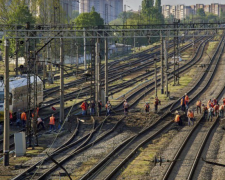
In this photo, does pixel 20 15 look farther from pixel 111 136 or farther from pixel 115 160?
pixel 115 160

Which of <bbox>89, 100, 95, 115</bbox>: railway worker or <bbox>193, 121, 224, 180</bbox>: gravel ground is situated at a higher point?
<bbox>89, 100, 95, 115</bbox>: railway worker

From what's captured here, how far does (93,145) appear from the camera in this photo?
87.6 feet

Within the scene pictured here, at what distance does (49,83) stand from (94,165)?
110 ft

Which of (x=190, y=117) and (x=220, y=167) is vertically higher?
(x=190, y=117)

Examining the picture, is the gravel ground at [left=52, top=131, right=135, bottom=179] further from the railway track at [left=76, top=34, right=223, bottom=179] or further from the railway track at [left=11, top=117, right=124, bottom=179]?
the railway track at [left=76, top=34, right=223, bottom=179]

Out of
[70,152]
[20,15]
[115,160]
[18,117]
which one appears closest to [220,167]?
[115,160]

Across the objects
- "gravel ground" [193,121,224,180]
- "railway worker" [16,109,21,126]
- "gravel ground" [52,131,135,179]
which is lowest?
"gravel ground" [52,131,135,179]

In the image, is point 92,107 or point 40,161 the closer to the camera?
point 40,161

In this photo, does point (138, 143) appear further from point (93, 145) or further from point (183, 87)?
point (183, 87)

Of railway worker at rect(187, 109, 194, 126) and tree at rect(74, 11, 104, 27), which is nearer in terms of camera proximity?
railway worker at rect(187, 109, 194, 126)

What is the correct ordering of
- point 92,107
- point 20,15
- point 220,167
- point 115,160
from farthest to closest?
point 20,15
point 92,107
point 115,160
point 220,167

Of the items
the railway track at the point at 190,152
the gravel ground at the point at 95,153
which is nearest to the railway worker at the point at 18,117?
the gravel ground at the point at 95,153

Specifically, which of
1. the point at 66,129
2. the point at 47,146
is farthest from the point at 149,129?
the point at 47,146

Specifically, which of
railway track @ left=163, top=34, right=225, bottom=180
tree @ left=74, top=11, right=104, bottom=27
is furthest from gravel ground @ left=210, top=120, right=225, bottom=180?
tree @ left=74, top=11, right=104, bottom=27
